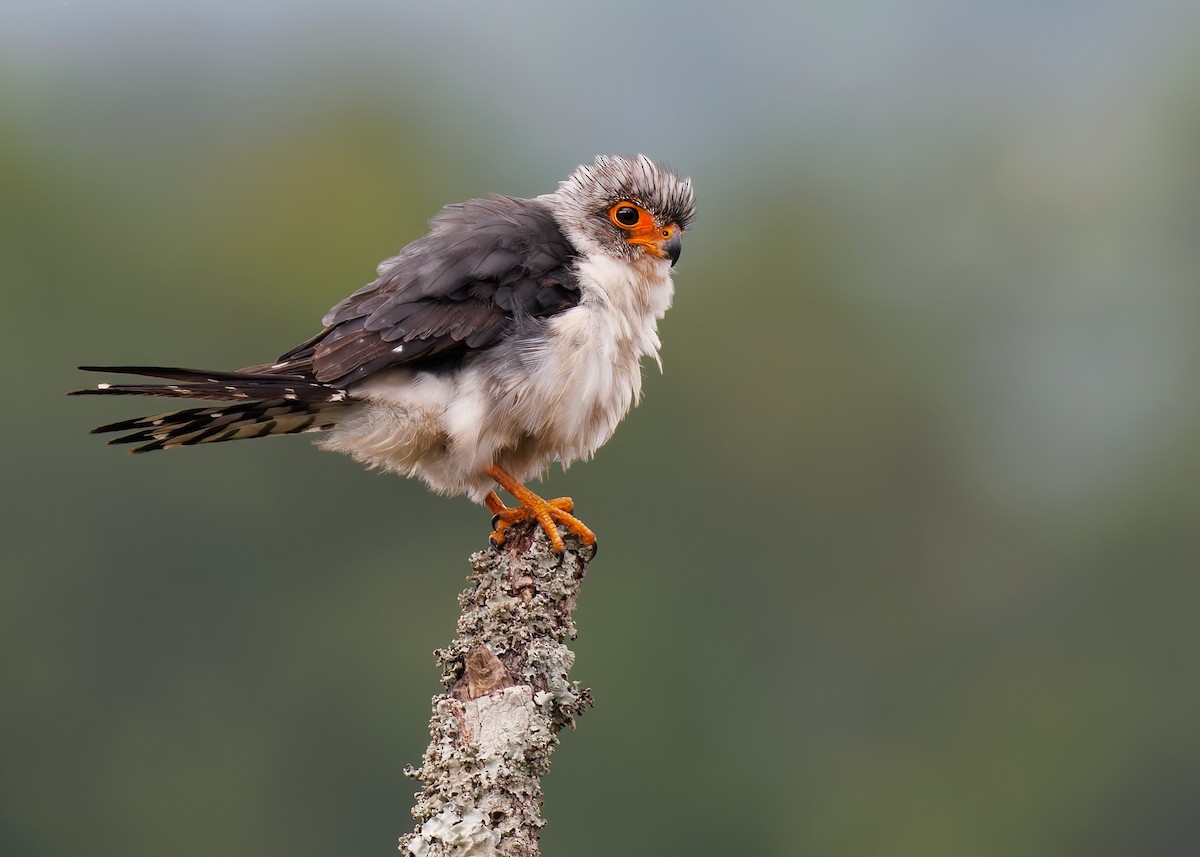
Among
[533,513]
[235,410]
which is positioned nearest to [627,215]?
[533,513]

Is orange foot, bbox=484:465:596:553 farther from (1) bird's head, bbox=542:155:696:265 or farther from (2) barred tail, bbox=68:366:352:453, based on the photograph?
(1) bird's head, bbox=542:155:696:265

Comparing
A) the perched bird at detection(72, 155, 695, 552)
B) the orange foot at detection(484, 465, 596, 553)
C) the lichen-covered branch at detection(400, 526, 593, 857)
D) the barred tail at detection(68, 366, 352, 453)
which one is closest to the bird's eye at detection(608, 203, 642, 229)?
the perched bird at detection(72, 155, 695, 552)

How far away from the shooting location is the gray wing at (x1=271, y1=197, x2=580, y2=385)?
4.59 m

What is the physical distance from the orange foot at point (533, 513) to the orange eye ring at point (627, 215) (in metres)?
1.00

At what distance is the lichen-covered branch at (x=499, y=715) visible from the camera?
3680mm

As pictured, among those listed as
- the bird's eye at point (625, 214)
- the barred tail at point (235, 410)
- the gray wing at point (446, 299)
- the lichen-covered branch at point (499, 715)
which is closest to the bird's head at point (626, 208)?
the bird's eye at point (625, 214)

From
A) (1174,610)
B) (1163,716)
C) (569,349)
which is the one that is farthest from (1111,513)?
(569,349)

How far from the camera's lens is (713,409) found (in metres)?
26.6

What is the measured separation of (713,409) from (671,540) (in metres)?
3.20

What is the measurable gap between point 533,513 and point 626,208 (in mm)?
1272

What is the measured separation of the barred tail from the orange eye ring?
118 cm

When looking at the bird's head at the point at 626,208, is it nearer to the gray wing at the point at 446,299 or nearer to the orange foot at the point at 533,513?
the gray wing at the point at 446,299

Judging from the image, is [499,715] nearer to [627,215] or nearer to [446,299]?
[446,299]

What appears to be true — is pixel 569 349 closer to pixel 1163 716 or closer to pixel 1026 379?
pixel 1163 716
